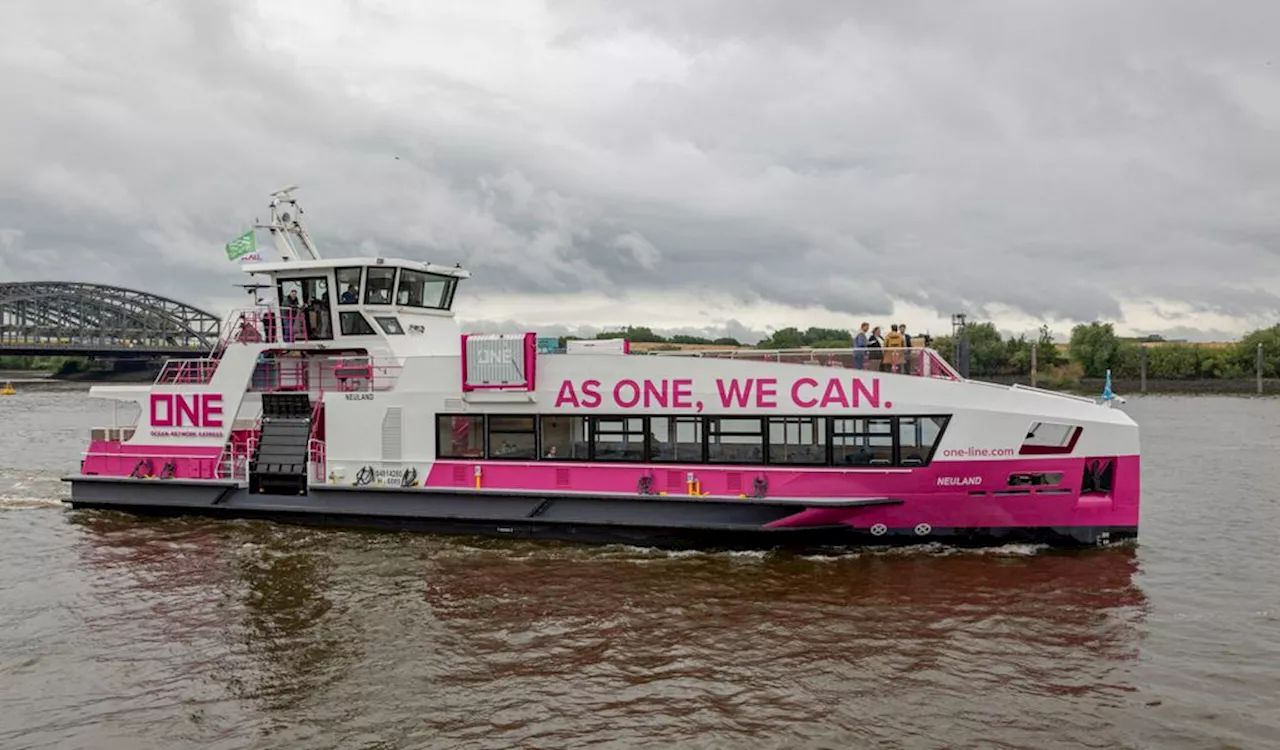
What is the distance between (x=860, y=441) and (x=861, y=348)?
164 cm

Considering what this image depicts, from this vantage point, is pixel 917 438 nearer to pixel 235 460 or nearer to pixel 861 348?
→ pixel 861 348

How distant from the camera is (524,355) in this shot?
616 inches

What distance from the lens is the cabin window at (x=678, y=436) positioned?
49.6 feet

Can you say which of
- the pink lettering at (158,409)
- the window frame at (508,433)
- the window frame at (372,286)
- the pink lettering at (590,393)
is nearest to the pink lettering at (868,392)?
the pink lettering at (590,393)

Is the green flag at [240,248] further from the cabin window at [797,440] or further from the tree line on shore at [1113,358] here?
the tree line on shore at [1113,358]

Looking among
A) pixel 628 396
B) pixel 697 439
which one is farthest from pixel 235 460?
pixel 697 439

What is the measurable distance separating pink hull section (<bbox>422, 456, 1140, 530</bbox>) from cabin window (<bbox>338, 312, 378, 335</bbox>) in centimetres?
780

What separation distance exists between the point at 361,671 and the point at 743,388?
24.7ft

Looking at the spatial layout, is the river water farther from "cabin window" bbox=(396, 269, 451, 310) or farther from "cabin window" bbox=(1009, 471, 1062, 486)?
"cabin window" bbox=(396, 269, 451, 310)

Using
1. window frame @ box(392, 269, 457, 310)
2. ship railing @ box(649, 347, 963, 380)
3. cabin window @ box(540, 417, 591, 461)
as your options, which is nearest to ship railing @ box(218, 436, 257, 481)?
window frame @ box(392, 269, 457, 310)

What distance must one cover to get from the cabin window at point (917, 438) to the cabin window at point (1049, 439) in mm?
1369

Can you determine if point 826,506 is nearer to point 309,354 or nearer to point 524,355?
point 524,355

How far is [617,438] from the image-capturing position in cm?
1546

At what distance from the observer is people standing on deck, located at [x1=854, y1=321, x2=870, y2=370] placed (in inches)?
566
